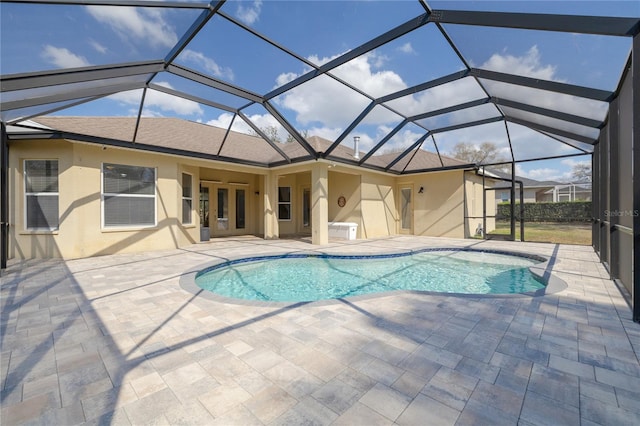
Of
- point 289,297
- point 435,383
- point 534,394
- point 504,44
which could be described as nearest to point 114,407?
point 435,383

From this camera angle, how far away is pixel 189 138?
34.7 feet

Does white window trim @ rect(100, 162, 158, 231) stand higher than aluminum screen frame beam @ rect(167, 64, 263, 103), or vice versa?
aluminum screen frame beam @ rect(167, 64, 263, 103)

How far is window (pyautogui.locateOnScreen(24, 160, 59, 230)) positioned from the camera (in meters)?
7.42

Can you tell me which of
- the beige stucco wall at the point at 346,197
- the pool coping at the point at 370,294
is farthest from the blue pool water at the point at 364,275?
the beige stucco wall at the point at 346,197

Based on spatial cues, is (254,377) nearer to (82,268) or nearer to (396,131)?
(82,268)

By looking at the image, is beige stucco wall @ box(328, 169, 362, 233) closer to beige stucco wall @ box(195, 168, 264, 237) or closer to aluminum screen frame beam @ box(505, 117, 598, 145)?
beige stucco wall @ box(195, 168, 264, 237)

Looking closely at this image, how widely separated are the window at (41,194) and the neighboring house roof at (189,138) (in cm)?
110

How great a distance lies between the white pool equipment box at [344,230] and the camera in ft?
38.7

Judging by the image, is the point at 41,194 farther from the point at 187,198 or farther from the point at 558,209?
the point at 558,209

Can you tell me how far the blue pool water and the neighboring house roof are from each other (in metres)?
4.39

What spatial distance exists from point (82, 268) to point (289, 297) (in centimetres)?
479

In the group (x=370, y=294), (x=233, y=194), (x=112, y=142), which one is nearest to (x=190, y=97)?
(x=112, y=142)

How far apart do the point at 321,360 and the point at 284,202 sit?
12296 millimetres

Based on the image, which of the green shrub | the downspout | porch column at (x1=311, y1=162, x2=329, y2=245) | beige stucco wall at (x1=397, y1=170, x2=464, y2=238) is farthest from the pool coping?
the green shrub
